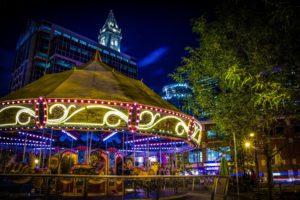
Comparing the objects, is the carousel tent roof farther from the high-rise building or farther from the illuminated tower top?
the illuminated tower top

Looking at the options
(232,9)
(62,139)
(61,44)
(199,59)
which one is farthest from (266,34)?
(61,44)

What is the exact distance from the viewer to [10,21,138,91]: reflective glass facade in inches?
2869

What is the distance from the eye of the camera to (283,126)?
42875mm

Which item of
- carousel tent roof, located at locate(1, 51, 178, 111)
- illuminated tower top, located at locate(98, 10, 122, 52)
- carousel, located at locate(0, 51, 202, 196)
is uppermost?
illuminated tower top, located at locate(98, 10, 122, 52)

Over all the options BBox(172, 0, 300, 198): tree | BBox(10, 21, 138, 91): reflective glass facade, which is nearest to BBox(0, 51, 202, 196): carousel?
BBox(172, 0, 300, 198): tree

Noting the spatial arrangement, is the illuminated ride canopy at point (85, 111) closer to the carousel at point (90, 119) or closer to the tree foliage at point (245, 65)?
the carousel at point (90, 119)

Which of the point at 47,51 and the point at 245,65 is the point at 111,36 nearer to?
the point at 47,51

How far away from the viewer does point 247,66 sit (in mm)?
11648

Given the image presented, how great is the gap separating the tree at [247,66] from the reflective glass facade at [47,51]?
6252 cm

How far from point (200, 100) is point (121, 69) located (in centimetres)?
7488

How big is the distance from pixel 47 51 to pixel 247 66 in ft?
241

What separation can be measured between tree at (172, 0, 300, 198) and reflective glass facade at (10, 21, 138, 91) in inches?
2461

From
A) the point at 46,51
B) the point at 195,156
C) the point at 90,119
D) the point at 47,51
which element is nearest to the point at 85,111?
the point at 90,119

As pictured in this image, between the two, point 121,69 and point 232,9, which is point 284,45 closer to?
point 232,9
